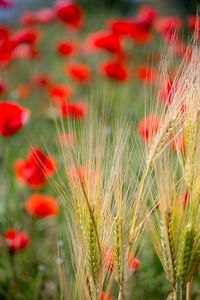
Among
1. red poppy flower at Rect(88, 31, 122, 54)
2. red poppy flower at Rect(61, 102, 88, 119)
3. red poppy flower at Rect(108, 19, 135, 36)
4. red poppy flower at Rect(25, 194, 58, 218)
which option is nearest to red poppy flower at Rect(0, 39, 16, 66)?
red poppy flower at Rect(88, 31, 122, 54)

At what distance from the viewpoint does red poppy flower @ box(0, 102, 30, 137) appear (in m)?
2.02

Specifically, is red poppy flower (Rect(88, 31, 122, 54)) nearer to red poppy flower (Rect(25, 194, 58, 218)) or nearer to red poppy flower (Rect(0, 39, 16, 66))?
red poppy flower (Rect(0, 39, 16, 66))

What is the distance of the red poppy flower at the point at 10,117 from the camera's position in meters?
2.02

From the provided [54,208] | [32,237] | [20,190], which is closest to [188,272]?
[54,208]

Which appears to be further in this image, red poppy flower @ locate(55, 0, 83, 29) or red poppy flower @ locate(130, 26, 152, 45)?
red poppy flower @ locate(55, 0, 83, 29)

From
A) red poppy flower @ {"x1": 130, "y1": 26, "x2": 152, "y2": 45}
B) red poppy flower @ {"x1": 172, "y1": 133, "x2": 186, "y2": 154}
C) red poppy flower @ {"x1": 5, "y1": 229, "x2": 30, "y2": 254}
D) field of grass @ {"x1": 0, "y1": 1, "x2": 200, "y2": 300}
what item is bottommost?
field of grass @ {"x1": 0, "y1": 1, "x2": 200, "y2": 300}

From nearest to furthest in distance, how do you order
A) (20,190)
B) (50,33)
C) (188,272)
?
(188,272) < (20,190) < (50,33)

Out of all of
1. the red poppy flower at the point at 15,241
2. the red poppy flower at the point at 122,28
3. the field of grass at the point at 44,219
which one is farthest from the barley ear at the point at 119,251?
the red poppy flower at the point at 122,28

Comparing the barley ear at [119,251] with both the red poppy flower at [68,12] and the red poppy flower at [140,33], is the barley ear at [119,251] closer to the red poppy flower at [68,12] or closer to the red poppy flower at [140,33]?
the red poppy flower at [140,33]

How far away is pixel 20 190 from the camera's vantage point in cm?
303

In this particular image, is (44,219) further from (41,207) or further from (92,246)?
(92,246)

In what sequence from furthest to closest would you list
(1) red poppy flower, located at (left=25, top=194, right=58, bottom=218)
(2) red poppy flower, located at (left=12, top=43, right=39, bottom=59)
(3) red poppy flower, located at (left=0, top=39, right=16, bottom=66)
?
1. (2) red poppy flower, located at (left=12, top=43, right=39, bottom=59)
2. (3) red poppy flower, located at (left=0, top=39, right=16, bottom=66)
3. (1) red poppy flower, located at (left=25, top=194, right=58, bottom=218)

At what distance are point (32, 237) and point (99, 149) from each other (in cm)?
127

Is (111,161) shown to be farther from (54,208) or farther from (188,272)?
(54,208)
